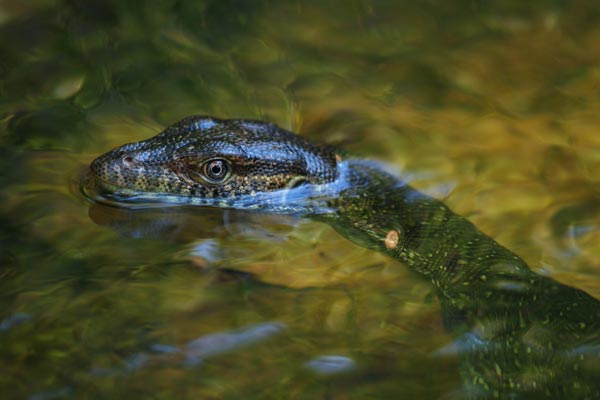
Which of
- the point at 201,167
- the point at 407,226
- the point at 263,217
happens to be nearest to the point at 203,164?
the point at 201,167

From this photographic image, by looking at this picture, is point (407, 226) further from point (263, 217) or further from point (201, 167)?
point (201, 167)

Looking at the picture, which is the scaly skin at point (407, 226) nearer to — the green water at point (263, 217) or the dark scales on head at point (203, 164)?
the dark scales on head at point (203, 164)

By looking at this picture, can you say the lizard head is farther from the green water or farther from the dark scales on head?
the green water

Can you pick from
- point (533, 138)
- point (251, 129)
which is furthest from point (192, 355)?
point (533, 138)

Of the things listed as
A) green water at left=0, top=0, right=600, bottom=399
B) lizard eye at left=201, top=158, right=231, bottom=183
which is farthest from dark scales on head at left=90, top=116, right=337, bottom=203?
green water at left=0, top=0, right=600, bottom=399

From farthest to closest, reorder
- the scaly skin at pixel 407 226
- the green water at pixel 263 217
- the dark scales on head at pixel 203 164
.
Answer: the dark scales on head at pixel 203 164
the scaly skin at pixel 407 226
the green water at pixel 263 217

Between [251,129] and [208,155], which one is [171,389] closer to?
[208,155]

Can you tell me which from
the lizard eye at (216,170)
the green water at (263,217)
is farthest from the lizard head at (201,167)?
the green water at (263,217)
